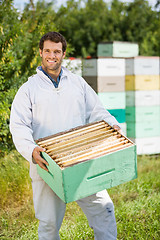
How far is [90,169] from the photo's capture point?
160cm

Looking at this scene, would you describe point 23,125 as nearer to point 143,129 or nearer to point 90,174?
point 90,174

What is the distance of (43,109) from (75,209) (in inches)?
56.5

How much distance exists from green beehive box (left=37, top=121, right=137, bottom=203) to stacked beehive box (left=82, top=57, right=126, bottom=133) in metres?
2.35

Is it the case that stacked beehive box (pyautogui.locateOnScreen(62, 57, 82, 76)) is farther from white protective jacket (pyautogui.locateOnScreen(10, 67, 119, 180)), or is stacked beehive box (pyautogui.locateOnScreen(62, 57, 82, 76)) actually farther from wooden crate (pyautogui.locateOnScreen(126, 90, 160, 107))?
white protective jacket (pyautogui.locateOnScreen(10, 67, 119, 180))

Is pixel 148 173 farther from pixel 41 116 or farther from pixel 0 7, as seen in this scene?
pixel 0 7

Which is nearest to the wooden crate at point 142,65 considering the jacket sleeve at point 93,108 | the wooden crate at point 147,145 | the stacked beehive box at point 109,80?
the stacked beehive box at point 109,80

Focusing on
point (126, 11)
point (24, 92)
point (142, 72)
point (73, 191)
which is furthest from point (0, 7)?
point (126, 11)

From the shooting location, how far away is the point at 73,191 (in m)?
1.59

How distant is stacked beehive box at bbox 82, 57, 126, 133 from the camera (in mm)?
4180

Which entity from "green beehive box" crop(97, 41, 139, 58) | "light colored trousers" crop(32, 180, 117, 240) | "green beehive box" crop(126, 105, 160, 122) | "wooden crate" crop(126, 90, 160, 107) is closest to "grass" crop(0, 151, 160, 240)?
"light colored trousers" crop(32, 180, 117, 240)

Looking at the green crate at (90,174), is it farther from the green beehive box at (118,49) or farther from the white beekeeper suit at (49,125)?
the green beehive box at (118,49)

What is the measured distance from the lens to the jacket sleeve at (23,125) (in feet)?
5.83

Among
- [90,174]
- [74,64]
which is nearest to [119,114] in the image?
[74,64]

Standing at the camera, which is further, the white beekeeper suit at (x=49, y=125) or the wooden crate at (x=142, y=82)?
the wooden crate at (x=142, y=82)
